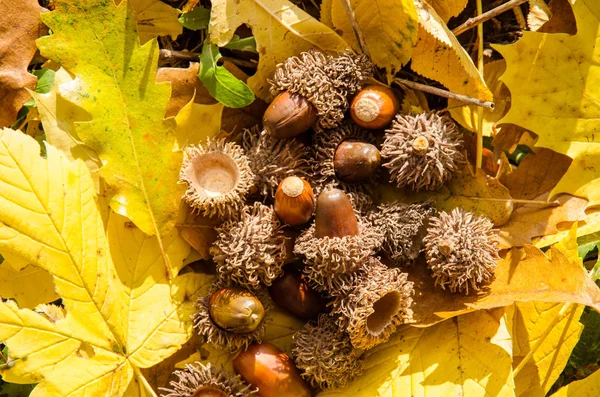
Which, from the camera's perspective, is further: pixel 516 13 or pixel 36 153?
pixel 516 13

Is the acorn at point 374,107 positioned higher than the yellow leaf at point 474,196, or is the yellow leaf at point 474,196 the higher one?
the acorn at point 374,107

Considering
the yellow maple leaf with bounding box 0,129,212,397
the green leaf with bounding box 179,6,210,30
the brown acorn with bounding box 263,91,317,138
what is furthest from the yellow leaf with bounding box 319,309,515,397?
the green leaf with bounding box 179,6,210,30

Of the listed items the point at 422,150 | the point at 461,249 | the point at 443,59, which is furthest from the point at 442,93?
the point at 461,249

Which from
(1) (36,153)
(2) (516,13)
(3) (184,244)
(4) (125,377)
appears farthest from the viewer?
(2) (516,13)

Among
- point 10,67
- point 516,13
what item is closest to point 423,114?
point 516,13

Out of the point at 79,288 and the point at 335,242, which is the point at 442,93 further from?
the point at 79,288

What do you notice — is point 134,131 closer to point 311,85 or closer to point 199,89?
point 199,89

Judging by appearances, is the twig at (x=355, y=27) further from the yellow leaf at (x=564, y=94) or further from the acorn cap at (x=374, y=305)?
the acorn cap at (x=374, y=305)

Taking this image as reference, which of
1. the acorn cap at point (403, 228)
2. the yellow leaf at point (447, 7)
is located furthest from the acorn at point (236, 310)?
the yellow leaf at point (447, 7)
